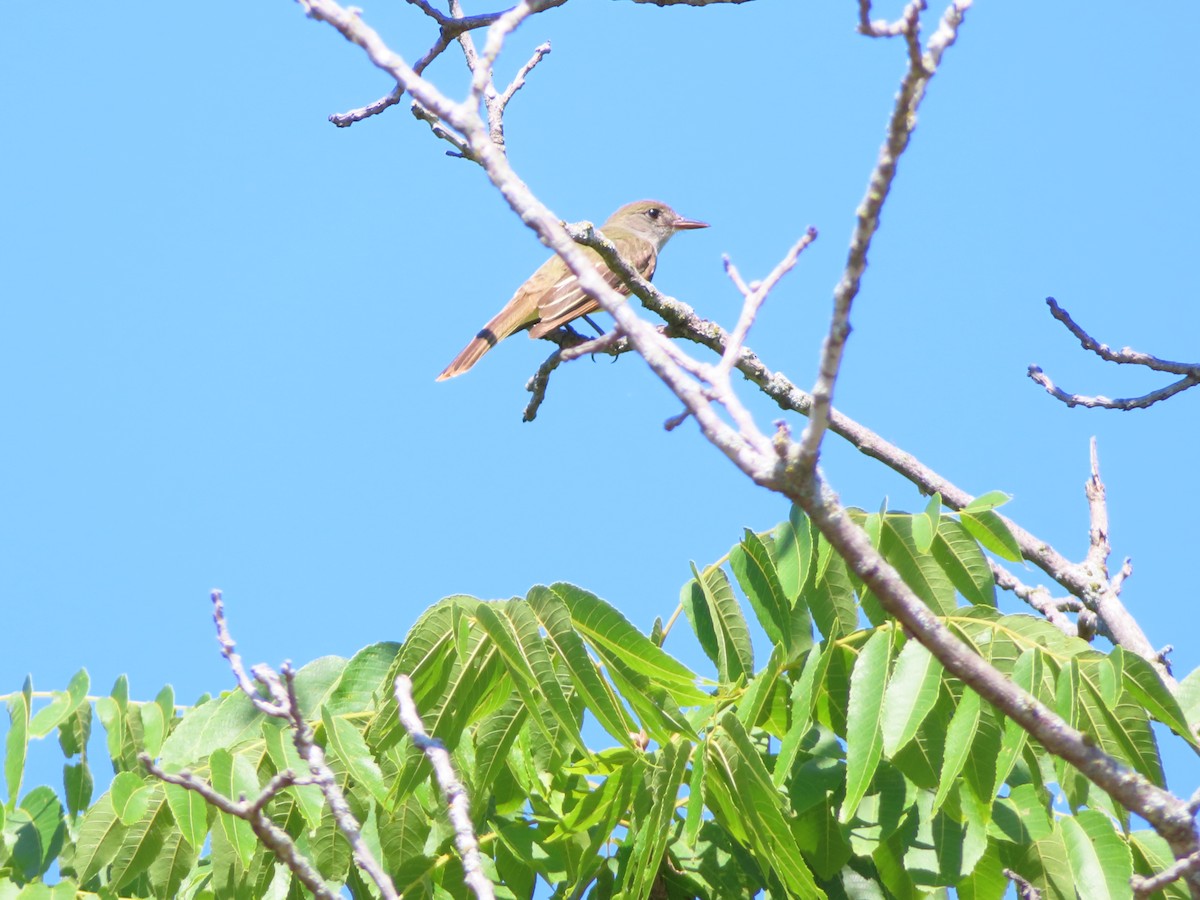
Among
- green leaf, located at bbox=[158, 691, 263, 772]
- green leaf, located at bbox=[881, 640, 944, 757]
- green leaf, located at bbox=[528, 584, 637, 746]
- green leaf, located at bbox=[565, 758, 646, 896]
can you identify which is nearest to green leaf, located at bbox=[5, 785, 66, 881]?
green leaf, located at bbox=[158, 691, 263, 772]

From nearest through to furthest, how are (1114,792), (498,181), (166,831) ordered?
(1114,792) < (498,181) < (166,831)

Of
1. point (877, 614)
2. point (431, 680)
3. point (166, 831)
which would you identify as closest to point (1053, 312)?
point (877, 614)

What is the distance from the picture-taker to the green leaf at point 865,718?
295cm

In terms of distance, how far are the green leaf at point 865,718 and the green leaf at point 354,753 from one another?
3.88 ft

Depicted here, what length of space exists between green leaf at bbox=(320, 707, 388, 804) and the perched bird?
12.3 feet

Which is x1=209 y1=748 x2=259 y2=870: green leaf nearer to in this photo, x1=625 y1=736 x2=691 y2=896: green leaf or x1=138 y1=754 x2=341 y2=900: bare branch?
x1=625 y1=736 x2=691 y2=896: green leaf

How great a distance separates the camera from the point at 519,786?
12.2 ft

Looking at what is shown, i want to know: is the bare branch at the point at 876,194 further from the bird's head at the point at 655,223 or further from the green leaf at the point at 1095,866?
the bird's head at the point at 655,223

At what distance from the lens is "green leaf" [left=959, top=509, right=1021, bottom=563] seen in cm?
372

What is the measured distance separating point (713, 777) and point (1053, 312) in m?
3.55

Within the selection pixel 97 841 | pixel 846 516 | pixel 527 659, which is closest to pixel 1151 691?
pixel 527 659

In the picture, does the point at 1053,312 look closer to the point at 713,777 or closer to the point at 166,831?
the point at 713,777

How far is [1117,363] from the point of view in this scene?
580 cm

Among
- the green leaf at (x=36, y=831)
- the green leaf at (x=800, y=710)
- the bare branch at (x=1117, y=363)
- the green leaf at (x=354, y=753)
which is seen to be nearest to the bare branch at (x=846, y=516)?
the green leaf at (x=800, y=710)
